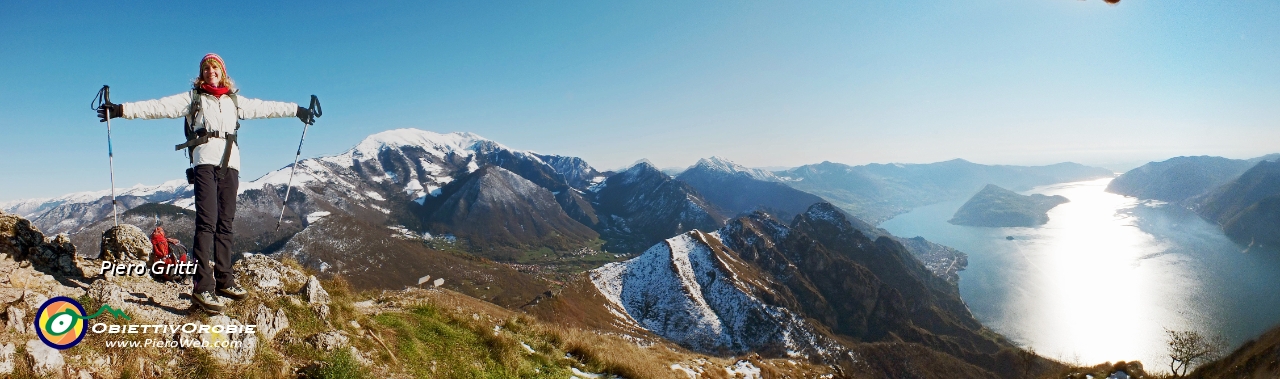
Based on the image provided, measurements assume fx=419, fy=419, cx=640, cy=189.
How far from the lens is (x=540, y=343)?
11.8 m

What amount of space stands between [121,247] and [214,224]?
6.04 m

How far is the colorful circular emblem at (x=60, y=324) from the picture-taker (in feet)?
16.3

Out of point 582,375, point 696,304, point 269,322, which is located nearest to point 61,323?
point 269,322

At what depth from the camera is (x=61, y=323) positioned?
5.07m

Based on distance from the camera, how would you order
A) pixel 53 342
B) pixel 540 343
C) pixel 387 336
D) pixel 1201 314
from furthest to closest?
pixel 1201 314
pixel 540 343
pixel 387 336
pixel 53 342

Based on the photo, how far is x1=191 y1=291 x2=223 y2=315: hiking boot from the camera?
6160 mm

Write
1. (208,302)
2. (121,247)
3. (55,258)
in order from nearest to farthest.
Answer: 1. (208,302)
2. (55,258)
3. (121,247)

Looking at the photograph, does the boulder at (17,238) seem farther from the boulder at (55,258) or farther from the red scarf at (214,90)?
the red scarf at (214,90)

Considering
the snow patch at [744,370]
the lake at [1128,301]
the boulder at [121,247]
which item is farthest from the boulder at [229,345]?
the lake at [1128,301]

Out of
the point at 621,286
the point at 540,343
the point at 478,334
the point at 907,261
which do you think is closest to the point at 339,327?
the point at 478,334

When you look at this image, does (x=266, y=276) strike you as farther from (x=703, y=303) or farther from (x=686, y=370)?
(x=703, y=303)

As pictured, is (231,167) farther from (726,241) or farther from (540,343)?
(726,241)

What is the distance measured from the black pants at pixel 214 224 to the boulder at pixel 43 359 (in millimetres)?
1558

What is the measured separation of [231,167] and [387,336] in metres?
4.01
